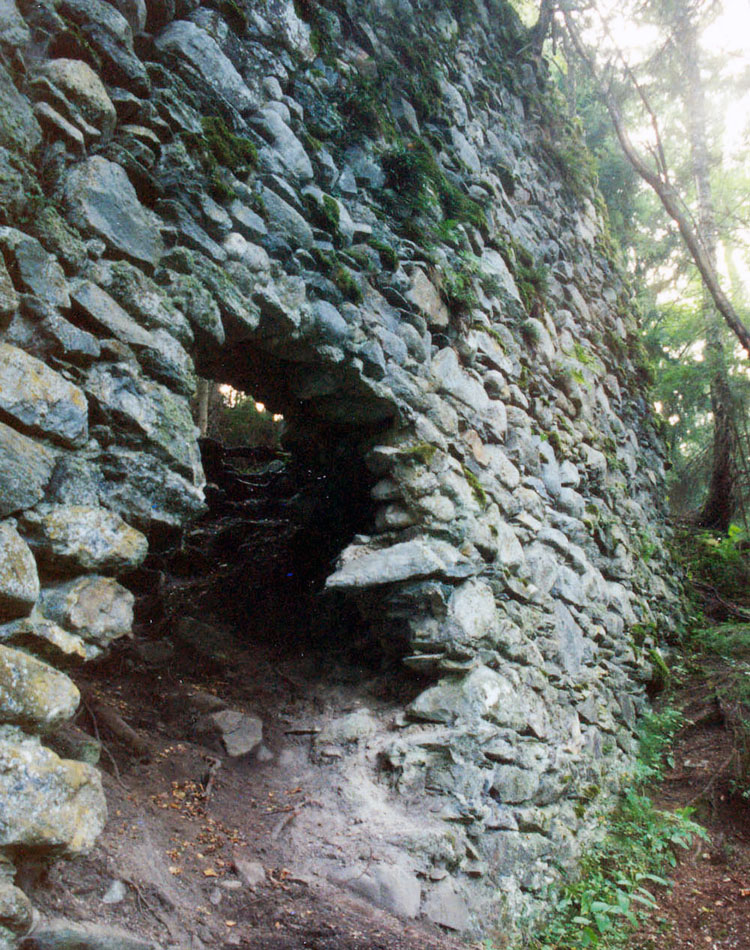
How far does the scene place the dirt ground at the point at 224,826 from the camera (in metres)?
2.05

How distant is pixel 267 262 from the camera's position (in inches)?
110

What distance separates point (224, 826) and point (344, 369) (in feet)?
7.05

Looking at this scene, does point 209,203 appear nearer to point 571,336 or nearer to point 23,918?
point 23,918

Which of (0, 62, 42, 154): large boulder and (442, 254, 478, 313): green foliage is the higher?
(442, 254, 478, 313): green foliage

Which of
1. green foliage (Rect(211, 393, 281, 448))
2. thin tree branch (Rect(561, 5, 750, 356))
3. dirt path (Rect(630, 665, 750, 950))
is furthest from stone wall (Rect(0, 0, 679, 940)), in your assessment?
green foliage (Rect(211, 393, 281, 448))

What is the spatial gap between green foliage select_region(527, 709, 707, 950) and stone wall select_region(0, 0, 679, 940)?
15 cm

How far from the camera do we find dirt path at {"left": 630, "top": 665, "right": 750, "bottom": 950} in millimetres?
3234

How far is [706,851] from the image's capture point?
157 inches

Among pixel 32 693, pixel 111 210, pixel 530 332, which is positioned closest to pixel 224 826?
pixel 32 693

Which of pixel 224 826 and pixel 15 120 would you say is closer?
pixel 15 120

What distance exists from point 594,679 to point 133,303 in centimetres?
388

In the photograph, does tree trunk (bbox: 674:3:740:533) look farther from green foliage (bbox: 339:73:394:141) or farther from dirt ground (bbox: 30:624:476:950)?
dirt ground (bbox: 30:624:476:950)

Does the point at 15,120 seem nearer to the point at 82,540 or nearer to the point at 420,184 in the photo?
the point at 82,540

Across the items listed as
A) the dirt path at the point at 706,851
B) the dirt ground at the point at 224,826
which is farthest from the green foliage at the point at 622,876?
the dirt ground at the point at 224,826
